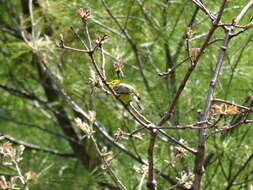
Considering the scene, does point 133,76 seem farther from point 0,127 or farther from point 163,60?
point 0,127

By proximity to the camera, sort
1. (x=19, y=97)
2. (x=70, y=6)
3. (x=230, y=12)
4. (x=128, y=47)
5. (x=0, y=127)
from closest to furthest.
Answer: (x=230, y=12) → (x=70, y=6) → (x=128, y=47) → (x=19, y=97) → (x=0, y=127)

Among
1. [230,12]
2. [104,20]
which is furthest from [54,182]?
[230,12]

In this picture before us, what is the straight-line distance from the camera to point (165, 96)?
155 cm

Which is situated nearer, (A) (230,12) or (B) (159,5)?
(A) (230,12)

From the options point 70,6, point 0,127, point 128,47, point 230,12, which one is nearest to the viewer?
point 230,12

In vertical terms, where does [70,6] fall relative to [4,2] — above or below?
below

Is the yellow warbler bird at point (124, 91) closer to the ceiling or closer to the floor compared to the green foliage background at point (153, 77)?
closer to the floor

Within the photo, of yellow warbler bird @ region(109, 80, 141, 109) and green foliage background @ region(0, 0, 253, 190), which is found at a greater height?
green foliage background @ region(0, 0, 253, 190)

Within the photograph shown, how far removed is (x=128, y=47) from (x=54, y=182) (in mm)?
521

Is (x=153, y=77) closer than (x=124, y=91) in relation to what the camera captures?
No

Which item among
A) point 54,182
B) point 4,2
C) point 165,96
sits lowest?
point 54,182

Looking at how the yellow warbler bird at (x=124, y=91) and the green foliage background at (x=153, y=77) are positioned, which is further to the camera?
the green foliage background at (x=153, y=77)

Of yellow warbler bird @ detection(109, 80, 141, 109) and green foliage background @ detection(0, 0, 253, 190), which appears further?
green foliage background @ detection(0, 0, 253, 190)

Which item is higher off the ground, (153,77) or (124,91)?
(153,77)
